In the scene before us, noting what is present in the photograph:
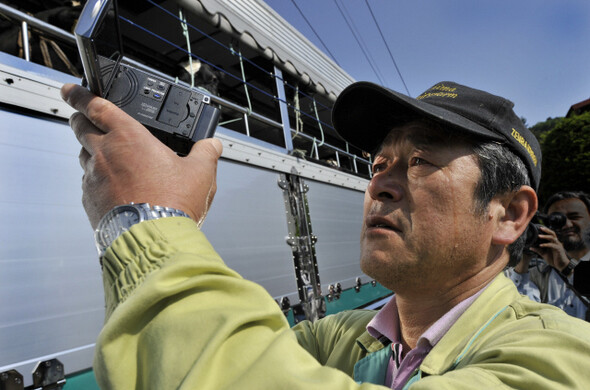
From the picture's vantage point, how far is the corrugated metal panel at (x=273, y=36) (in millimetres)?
3154

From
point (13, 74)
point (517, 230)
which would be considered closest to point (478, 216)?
point (517, 230)

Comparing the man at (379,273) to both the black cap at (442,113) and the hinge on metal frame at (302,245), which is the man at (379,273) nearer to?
the black cap at (442,113)

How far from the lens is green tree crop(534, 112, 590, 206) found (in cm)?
1540

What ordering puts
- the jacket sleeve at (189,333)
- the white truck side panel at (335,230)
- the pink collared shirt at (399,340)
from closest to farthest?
the jacket sleeve at (189,333) → the pink collared shirt at (399,340) → the white truck side panel at (335,230)

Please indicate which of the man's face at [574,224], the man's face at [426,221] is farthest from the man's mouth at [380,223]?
the man's face at [574,224]

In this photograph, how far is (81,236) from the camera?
5.57 ft

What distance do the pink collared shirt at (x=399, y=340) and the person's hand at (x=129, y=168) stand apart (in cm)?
65

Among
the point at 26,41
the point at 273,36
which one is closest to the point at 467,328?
the point at 26,41

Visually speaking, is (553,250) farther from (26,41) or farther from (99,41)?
(26,41)

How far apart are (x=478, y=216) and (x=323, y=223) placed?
2389 millimetres

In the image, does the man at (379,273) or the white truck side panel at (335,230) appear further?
the white truck side panel at (335,230)

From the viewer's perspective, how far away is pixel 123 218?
1.92ft

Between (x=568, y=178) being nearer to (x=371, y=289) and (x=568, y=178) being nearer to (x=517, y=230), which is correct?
(x=371, y=289)

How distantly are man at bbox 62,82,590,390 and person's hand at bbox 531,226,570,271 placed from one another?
6.56 ft
